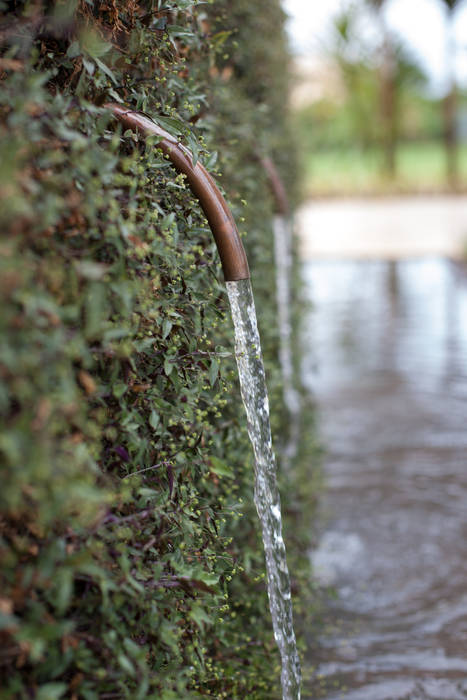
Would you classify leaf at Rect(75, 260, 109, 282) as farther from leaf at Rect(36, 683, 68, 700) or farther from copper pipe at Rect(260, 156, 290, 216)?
copper pipe at Rect(260, 156, 290, 216)

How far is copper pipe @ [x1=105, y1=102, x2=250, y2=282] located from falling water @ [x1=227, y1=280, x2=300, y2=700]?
101 mm

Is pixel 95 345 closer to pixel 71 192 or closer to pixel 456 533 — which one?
pixel 71 192

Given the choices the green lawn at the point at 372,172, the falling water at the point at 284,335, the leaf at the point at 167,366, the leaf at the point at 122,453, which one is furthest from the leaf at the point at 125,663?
the green lawn at the point at 372,172

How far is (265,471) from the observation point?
2.00m

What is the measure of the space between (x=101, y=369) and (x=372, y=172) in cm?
3120

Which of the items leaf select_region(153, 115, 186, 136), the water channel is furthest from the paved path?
leaf select_region(153, 115, 186, 136)

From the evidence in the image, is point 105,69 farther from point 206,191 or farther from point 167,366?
point 167,366

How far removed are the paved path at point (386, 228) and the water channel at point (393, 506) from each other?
417 centimetres

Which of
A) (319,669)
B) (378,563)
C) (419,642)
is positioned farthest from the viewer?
(378,563)

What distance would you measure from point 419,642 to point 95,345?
2466mm

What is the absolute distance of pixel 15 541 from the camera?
4.07 ft

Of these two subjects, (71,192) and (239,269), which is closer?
(71,192)

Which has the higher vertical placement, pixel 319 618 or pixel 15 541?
pixel 15 541

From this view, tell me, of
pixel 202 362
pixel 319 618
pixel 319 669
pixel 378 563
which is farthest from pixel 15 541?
pixel 378 563
